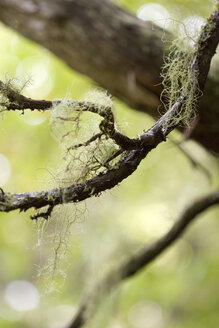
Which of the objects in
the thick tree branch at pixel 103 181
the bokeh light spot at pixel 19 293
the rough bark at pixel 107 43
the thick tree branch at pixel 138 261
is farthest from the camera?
the bokeh light spot at pixel 19 293

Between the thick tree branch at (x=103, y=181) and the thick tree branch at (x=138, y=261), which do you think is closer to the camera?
the thick tree branch at (x=103, y=181)

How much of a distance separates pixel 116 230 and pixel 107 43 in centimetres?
146

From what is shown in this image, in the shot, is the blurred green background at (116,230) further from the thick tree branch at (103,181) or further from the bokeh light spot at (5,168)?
the thick tree branch at (103,181)

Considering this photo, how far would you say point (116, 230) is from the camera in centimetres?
249

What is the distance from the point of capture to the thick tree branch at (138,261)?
1.35m

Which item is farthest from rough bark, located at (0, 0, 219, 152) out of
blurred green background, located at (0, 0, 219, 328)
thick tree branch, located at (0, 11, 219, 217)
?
thick tree branch, located at (0, 11, 219, 217)

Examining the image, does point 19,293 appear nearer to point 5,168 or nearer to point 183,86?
point 5,168

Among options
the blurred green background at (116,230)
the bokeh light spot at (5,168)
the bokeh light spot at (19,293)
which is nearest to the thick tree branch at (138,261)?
the blurred green background at (116,230)

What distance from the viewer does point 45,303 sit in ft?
9.55

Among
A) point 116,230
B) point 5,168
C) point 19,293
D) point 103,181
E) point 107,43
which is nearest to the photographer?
point 103,181

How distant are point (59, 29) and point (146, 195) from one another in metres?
1.69

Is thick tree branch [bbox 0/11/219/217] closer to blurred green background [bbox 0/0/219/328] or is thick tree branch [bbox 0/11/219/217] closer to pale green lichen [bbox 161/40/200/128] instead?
pale green lichen [bbox 161/40/200/128]

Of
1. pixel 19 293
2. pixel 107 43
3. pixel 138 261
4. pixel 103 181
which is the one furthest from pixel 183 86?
pixel 19 293

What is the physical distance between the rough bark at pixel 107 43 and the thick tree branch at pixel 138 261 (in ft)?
0.68
